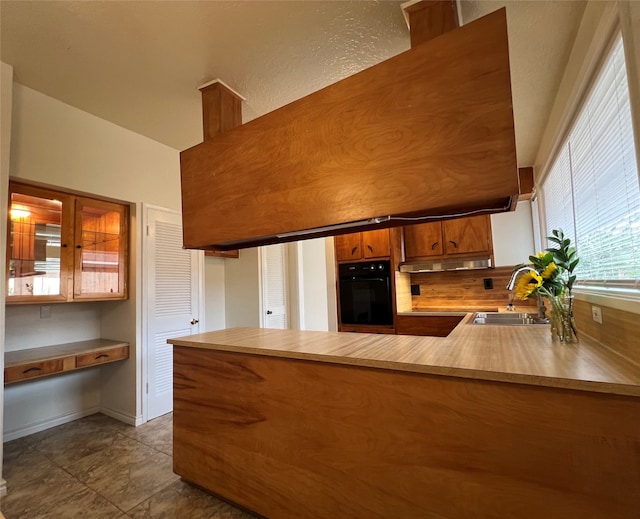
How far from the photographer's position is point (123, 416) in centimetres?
287

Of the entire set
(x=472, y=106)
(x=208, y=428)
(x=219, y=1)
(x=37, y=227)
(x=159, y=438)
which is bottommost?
(x=159, y=438)

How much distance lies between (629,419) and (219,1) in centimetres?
233

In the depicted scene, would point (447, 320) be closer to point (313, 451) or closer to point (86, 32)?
point (313, 451)

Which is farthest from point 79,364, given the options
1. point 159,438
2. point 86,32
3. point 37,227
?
point 86,32

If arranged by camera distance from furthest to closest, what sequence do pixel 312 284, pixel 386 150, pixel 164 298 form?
pixel 312 284, pixel 164 298, pixel 386 150

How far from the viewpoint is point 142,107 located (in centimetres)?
247

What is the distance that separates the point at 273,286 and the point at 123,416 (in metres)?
1.98

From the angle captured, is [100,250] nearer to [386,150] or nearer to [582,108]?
[386,150]

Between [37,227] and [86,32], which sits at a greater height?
[86,32]

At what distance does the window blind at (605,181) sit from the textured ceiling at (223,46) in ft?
1.64

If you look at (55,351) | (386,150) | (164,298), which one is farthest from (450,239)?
(55,351)

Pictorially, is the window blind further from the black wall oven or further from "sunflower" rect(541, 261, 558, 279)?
the black wall oven

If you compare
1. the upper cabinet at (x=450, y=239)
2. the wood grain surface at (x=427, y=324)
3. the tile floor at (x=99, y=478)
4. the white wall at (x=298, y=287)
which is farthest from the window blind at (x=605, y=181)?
the white wall at (x=298, y=287)

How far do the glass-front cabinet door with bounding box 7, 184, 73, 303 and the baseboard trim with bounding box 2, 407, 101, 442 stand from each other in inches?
47.3
